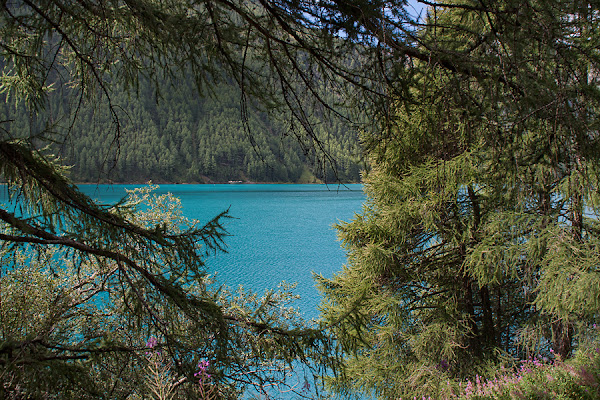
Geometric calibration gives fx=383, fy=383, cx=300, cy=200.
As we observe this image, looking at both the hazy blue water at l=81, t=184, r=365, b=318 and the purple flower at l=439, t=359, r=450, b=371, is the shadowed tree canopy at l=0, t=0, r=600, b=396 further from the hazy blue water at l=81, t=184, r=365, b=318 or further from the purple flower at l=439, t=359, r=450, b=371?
the hazy blue water at l=81, t=184, r=365, b=318

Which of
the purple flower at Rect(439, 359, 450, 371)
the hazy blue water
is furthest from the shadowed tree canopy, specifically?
the hazy blue water

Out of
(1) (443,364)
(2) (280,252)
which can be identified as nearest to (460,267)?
(1) (443,364)

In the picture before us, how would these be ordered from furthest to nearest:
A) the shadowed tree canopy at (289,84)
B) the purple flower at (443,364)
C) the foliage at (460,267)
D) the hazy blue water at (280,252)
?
the hazy blue water at (280,252) < the purple flower at (443,364) < the foliage at (460,267) < the shadowed tree canopy at (289,84)

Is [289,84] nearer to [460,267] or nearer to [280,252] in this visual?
[460,267]

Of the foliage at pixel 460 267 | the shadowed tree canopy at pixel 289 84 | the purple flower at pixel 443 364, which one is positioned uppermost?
the shadowed tree canopy at pixel 289 84

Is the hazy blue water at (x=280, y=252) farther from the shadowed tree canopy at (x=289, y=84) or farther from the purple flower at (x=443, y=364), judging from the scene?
the shadowed tree canopy at (x=289, y=84)

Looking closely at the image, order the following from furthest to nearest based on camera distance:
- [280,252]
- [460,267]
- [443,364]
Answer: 1. [280,252]
2. [443,364]
3. [460,267]

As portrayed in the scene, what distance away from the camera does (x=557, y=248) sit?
533 centimetres

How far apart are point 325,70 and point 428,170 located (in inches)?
185

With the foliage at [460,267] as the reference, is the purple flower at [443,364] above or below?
below

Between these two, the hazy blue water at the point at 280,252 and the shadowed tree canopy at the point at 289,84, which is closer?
the shadowed tree canopy at the point at 289,84

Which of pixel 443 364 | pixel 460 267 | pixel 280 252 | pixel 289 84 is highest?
pixel 289 84

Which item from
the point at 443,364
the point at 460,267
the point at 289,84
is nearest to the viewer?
the point at 289,84

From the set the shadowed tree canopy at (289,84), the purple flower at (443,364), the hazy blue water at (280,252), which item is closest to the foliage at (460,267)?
the purple flower at (443,364)
